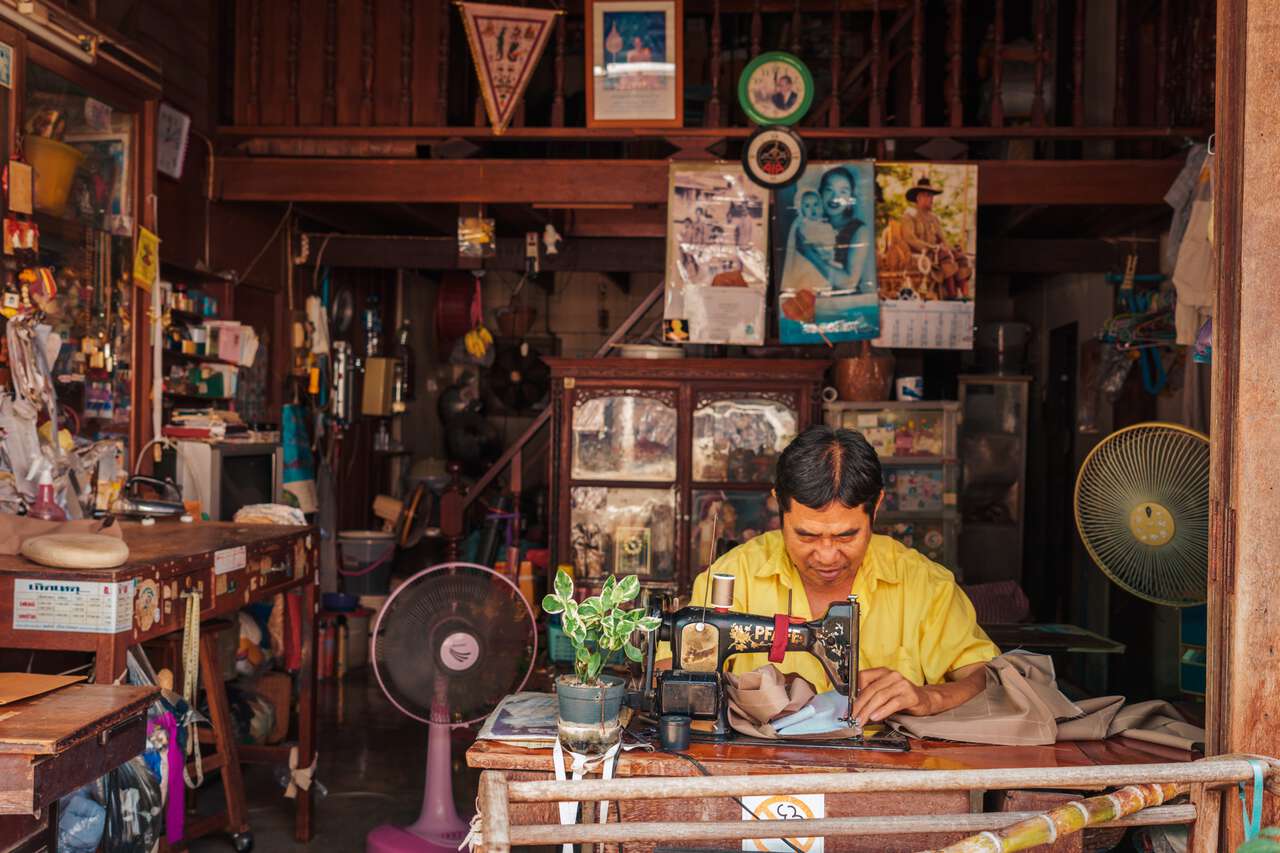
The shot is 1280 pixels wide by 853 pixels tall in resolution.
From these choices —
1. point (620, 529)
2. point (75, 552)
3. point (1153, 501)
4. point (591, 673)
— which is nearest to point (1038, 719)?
point (591, 673)

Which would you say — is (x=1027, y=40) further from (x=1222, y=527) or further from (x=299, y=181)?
(x=1222, y=527)

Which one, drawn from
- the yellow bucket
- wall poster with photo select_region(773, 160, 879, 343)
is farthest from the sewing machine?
wall poster with photo select_region(773, 160, 879, 343)

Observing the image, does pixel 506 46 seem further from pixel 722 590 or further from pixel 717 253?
pixel 722 590

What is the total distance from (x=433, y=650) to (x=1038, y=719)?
6.16ft

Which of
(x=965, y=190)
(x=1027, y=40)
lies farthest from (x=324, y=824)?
(x=1027, y=40)

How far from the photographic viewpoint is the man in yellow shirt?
8.43 feet

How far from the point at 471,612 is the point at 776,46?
695cm

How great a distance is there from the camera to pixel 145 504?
4207 mm

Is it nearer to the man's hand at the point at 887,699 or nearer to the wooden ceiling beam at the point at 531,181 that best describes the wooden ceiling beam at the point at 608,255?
the wooden ceiling beam at the point at 531,181

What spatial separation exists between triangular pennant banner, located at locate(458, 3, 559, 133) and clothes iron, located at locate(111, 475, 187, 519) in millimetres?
2208

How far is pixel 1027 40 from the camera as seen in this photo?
6586 millimetres

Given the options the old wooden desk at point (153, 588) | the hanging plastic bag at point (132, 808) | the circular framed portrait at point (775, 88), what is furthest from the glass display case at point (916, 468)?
the hanging plastic bag at point (132, 808)

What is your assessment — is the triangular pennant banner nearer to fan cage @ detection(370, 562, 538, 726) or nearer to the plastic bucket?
fan cage @ detection(370, 562, 538, 726)

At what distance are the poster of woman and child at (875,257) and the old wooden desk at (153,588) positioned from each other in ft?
8.60
